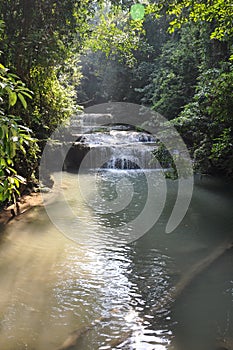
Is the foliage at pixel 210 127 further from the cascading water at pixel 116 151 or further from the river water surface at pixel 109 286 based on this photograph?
the cascading water at pixel 116 151

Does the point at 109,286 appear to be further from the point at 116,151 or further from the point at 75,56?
the point at 116,151

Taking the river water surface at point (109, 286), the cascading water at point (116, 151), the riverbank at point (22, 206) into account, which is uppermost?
the cascading water at point (116, 151)

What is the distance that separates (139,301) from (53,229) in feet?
9.45

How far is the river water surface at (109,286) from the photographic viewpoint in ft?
10.7

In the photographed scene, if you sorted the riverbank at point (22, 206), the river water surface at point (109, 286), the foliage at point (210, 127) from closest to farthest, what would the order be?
the river water surface at point (109, 286), the riverbank at point (22, 206), the foliage at point (210, 127)

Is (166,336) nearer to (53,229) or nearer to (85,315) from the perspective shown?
(85,315)

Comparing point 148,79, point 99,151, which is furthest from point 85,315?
point 148,79

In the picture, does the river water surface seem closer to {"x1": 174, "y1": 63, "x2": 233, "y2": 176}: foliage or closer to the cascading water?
{"x1": 174, "y1": 63, "x2": 233, "y2": 176}: foliage

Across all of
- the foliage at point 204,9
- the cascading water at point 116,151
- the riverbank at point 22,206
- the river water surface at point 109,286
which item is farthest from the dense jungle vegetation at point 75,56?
the cascading water at point 116,151

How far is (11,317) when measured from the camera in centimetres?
347

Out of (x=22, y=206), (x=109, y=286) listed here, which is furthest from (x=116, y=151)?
(x=109, y=286)

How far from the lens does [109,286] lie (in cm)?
426

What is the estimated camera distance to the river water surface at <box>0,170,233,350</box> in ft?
10.7

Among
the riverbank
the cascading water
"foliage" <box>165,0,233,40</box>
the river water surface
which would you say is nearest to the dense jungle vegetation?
"foliage" <box>165,0,233,40</box>
